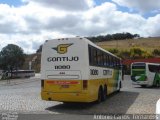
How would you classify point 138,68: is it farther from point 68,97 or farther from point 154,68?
point 68,97

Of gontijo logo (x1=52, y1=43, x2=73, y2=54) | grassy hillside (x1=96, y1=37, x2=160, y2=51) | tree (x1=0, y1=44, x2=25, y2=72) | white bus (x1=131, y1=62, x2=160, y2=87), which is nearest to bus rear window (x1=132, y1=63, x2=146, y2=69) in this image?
white bus (x1=131, y1=62, x2=160, y2=87)

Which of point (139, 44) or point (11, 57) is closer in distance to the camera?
point (11, 57)

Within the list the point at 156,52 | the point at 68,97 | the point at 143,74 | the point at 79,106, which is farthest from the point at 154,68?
the point at 156,52

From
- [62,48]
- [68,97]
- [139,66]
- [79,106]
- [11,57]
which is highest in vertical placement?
[11,57]

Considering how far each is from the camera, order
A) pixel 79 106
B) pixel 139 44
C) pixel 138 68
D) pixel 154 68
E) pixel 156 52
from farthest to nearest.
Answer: pixel 139 44, pixel 156 52, pixel 154 68, pixel 138 68, pixel 79 106

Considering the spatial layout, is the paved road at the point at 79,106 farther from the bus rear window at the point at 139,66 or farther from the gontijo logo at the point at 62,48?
the bus rear window at the point at 139,66

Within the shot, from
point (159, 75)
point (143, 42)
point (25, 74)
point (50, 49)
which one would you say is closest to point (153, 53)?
point (143, 42)


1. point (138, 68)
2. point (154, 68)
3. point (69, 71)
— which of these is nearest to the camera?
point (69, 71)

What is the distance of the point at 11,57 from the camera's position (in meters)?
101

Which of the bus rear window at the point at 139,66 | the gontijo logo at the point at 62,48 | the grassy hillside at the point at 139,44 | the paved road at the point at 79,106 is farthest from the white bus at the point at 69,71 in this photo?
the grassy hillside at the point at 139,44

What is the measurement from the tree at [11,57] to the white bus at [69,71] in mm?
83075

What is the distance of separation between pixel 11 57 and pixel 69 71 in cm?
8601

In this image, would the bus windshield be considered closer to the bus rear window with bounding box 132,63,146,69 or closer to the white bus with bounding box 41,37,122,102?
the bus rear window with bounding box 132,63,146,69

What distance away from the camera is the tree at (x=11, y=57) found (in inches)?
3979
